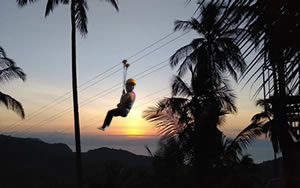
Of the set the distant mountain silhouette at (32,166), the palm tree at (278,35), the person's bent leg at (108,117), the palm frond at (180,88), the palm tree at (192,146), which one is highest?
the distant mountain silhouette at (32,166)

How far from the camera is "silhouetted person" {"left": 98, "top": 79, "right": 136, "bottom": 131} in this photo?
9922mm

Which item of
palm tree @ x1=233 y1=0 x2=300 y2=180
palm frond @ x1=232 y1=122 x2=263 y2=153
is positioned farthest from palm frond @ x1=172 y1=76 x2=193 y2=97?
palm tree @ x1=233 y1=0 x2=300 y2=180

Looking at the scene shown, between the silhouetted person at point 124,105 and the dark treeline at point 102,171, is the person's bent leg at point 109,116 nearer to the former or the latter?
the silhouetted person at point 124,105

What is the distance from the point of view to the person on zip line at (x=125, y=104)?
9.90 meters

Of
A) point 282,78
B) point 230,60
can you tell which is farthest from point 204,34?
point 282,78

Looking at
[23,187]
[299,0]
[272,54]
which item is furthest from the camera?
[23,187]

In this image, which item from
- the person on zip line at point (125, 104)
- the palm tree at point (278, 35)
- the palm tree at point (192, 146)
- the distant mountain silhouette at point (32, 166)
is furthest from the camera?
the distant mountain silhouette at point (32, 166)

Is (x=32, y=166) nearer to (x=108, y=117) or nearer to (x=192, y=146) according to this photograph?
(x=108, y=117)

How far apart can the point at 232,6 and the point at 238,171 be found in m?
9.12

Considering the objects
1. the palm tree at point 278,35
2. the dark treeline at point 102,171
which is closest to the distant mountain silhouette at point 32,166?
the dark treeline at point 102,171

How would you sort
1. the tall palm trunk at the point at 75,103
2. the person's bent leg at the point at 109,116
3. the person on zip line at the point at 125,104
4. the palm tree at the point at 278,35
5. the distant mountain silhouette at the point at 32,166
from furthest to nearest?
the distant mountain silhouette at the point at 32,166, the tall palm trunk at the point at 75,103, the person's bent leg at the point at 109,116, the person on zip line at the point at 125,104, the palm tree at the point at 278,35

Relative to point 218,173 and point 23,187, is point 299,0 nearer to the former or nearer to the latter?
point 218,173

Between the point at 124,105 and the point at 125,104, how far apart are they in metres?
0.05

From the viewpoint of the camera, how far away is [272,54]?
164cm
